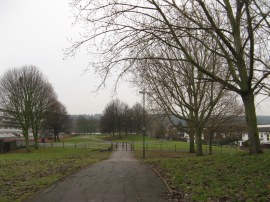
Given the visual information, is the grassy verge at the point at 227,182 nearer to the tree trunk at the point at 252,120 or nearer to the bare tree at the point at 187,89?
the tree trunk at the point at 252,120

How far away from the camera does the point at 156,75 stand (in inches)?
1101

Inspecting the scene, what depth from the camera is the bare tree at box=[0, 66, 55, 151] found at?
54.8 meters

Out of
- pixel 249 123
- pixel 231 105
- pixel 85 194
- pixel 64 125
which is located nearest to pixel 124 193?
pixel 85 194

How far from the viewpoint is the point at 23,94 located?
55.2m

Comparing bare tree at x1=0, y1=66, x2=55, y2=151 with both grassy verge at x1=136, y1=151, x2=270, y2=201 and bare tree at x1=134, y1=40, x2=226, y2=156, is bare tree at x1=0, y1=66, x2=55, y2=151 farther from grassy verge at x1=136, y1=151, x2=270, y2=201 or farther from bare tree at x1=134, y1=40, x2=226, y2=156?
grassy verge at x1=136, y1=151, x2=270, y2=201

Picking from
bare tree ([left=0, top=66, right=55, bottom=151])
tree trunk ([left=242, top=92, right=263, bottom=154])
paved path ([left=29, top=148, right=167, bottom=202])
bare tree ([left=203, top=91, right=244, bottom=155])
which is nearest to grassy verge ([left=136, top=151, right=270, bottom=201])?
paved path ([left=29, top=148, right=167, bottom=202])

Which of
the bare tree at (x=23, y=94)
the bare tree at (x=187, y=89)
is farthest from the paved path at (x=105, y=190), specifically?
the bare tree at (x=23, y=94)

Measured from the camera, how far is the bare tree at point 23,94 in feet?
180

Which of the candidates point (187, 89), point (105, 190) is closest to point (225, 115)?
point (187, 89)

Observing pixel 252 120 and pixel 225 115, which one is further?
pixel 225 115

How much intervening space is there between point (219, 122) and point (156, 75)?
540 inches

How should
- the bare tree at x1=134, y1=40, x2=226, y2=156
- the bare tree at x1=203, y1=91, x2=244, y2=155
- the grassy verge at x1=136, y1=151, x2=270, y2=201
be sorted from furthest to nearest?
the bare tree at x1=203, y1=91, x2=244, y2=155
the bare tree at x1=134, y1=40, x2=226, y2=156
the grassy verge at x1=136, y1=151, x2=270, y2=201

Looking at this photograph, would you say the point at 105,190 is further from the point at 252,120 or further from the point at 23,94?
the point at 23,94

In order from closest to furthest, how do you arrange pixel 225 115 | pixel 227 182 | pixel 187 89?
pixel 227 182
pixel 187 89
pixel 225 115
